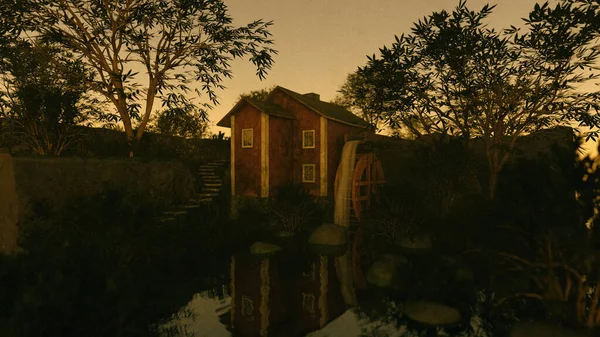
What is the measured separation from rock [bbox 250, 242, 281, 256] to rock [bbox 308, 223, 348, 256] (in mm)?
1597

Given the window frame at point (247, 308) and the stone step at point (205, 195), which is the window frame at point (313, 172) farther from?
the window frame at point (247, 308)

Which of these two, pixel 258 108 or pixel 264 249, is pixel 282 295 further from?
pixel 258 108

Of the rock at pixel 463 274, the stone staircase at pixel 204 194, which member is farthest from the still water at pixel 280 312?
the stone staircase at pixel 204 194

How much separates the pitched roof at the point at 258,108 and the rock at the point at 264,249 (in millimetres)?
7358

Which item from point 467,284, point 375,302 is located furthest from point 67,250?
point 467,284

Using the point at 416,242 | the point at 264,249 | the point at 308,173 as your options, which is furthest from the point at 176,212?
the point at 416,242

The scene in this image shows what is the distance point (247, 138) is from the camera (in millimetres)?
18500

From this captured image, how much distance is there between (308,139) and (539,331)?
14.5 m

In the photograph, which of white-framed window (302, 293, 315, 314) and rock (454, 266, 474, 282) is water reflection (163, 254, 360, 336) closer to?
white-framed window (302, 293, 315, 314)

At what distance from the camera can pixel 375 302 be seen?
27.0 feet

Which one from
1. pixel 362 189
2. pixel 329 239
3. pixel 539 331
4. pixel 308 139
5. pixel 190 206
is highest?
pixel 308 139

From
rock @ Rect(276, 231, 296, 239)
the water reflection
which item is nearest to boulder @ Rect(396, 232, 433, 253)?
the water reflection

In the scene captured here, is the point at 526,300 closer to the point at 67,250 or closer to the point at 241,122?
the point at 67,250

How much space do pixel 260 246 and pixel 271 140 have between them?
6986 mm
